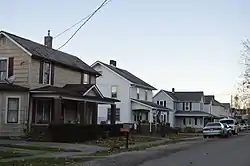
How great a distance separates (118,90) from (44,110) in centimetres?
2206

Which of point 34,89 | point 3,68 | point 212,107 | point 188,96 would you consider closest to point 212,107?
point 212,107

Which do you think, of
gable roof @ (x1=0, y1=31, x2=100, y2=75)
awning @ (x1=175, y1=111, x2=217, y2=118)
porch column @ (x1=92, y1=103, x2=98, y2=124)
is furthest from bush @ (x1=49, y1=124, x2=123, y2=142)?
awning @ (x1=175, y1=111, x2=217, y2=118)

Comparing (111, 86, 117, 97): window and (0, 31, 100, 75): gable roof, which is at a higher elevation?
(0, 31, 100, 75): gable roof

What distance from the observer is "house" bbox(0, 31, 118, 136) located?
29609 millimetres

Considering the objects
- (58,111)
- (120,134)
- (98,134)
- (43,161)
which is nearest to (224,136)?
(120,134)

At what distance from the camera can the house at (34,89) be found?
97.1ft

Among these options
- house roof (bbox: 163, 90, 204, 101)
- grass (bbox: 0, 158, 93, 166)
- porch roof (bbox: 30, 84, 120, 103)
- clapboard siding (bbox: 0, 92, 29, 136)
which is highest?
house roof (bbox: 163, 90, 204, 101)

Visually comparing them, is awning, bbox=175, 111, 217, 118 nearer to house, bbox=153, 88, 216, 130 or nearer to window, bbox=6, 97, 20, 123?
house, bbox=153, 88, 216, 130

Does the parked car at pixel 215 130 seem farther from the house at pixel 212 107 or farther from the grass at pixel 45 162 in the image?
the house at pixel 212 107

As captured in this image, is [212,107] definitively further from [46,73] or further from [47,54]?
[46,73]

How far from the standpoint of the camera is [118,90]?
53719 mm

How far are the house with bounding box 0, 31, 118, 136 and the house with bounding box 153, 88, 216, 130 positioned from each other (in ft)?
152

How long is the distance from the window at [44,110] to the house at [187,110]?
49.3 metres

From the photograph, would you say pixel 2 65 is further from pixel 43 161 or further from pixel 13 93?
pixel 43 161
